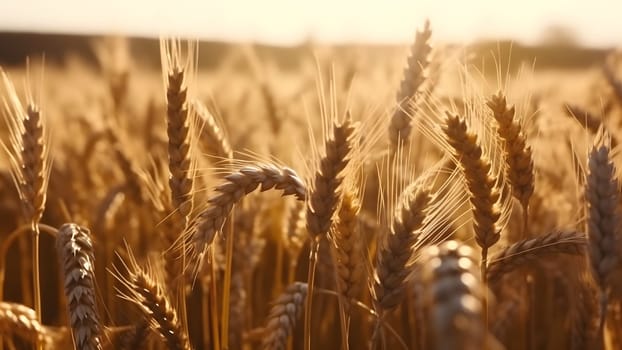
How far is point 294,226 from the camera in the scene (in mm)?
2363

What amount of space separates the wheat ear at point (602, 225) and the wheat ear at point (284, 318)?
0.70 meters

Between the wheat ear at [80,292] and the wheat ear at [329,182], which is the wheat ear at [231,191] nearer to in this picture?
the wheat ear at [329,182]

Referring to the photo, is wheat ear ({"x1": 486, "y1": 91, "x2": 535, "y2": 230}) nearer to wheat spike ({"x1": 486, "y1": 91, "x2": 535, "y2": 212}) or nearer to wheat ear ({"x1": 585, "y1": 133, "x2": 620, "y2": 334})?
wheat spike ({"x1": 486, "y1": 91, "x2": 535, "y2": 212})

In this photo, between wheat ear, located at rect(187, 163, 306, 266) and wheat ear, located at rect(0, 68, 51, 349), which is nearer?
wheat ear, located at rect(187, 163, 306, 266)

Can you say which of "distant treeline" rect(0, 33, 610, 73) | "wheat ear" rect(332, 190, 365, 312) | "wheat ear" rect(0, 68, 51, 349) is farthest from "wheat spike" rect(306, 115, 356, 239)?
"distant treeline" rect(0, 33, 610, 73)

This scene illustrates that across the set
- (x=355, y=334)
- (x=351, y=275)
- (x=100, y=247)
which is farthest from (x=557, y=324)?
(x=100, y=247)

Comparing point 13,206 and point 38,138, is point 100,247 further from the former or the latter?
point 38,138

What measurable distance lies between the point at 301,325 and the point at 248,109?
3.44 m

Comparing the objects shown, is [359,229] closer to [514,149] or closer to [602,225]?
[514,149]

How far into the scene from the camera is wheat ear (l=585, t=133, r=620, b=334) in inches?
50.3

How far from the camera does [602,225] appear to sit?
4.25 feet

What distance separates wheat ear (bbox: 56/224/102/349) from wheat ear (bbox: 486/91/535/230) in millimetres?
969

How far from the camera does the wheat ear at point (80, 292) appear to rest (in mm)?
1426

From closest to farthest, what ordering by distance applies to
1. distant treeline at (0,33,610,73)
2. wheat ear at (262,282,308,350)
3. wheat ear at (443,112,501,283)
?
1. wheat ear at (443,112,501,283)
2. wheat ear at (262,282,308,350)
3. distant treeline at (0,33,610,73)
